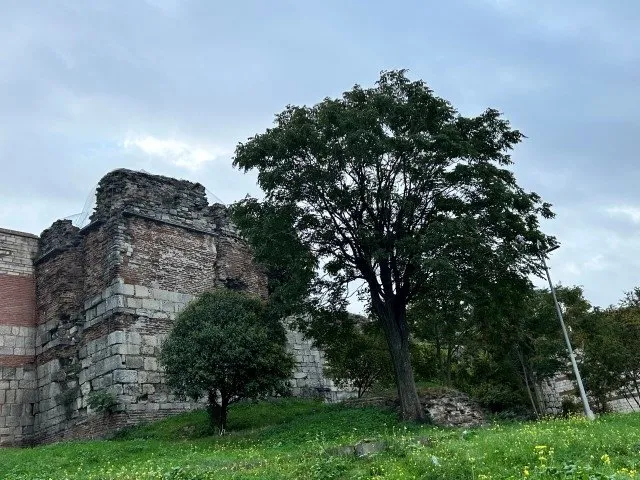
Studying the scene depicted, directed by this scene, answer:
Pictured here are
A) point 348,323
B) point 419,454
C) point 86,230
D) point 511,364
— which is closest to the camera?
point 419,454

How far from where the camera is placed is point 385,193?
16953 mm

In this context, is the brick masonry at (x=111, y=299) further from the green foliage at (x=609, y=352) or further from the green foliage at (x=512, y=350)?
the green foliage at (x=609, y=352)

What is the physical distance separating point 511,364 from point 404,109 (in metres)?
12.4

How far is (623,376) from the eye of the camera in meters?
25.5

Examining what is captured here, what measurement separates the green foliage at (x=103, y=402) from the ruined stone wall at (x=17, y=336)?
3.89m

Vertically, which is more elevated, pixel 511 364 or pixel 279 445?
pixel 511 364

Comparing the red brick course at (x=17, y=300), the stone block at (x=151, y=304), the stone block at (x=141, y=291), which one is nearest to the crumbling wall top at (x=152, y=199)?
Answer: the stone block at (x=141, y=291)

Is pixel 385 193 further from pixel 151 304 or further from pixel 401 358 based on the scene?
pixel 151 304

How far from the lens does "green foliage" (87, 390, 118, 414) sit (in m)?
17.4

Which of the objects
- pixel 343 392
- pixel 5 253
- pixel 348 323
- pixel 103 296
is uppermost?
pixel 5 253

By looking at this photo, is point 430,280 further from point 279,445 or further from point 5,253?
point 5,253

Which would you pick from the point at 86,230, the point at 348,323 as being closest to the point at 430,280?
the point at 348,323

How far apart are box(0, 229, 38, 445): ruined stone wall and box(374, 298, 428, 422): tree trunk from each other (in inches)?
438

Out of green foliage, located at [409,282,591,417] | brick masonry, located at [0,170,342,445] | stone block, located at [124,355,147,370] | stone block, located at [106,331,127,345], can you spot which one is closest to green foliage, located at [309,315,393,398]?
brick masonry, located at [0,170,342,445]
